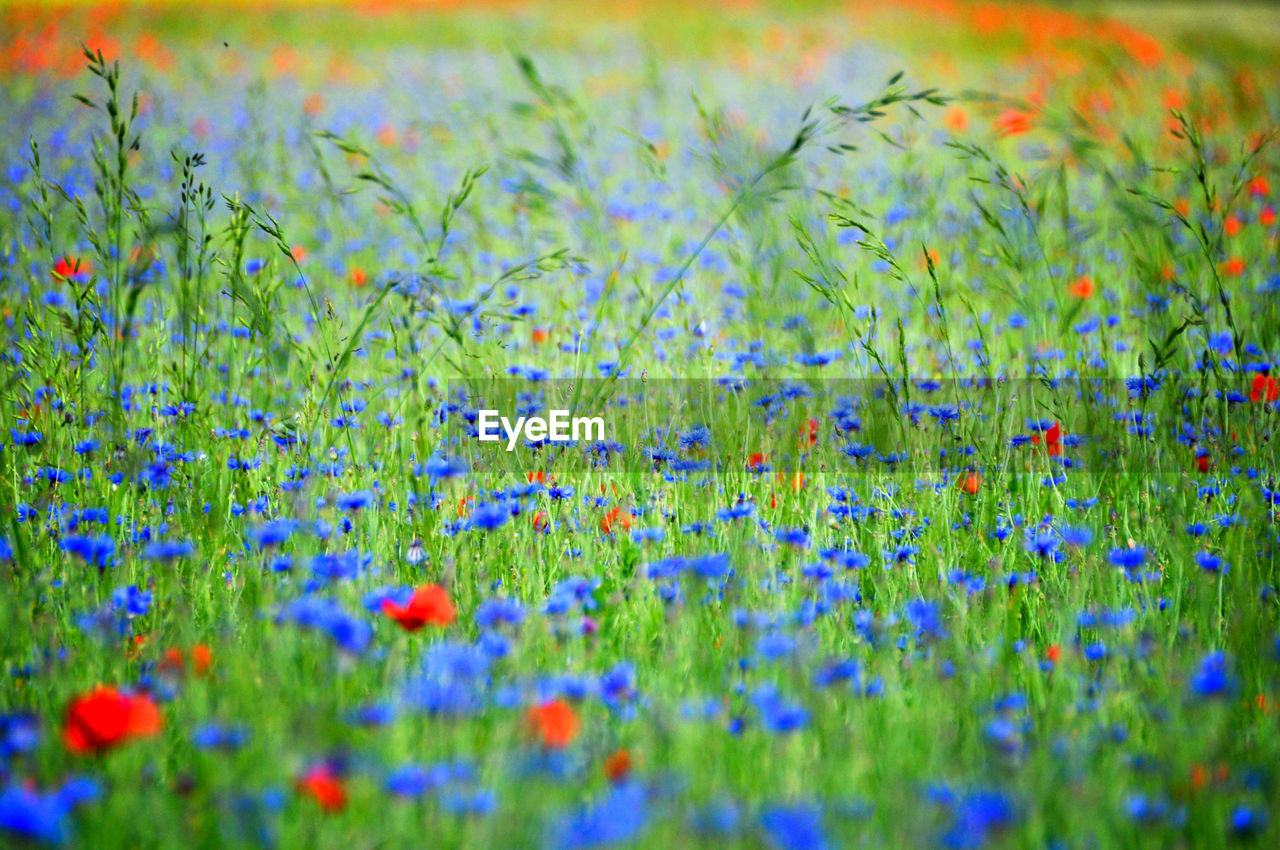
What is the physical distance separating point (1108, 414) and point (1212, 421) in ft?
1.30

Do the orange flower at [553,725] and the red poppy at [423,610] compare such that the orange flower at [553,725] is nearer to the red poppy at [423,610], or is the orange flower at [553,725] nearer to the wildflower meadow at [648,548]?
the wildflower meadow at [648,548]

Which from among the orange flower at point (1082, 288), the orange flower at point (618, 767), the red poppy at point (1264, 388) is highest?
the orange flower at point (1082, 288)

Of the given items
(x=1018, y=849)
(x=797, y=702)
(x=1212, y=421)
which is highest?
(x=1212, y=421)

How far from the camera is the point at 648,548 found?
7.16ft

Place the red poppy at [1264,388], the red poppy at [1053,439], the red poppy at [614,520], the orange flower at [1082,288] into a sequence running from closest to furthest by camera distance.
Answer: the red poppy at [614,520], the red poppy at [1053,439], the red poppy at [1264,388], the orange flower at [1082,288]

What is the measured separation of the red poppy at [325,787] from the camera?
111 centimetres

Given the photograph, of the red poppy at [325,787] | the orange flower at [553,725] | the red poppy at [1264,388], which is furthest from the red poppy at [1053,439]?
the red poppy at [325,787]

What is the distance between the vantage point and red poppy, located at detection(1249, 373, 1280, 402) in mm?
2781

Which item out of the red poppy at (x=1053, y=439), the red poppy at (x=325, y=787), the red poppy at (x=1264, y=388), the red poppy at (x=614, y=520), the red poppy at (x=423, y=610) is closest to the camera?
the red poppy at (x=325, y=787)

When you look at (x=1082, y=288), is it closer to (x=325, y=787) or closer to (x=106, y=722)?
(x=325, y=787)

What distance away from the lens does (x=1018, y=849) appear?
1.28 m

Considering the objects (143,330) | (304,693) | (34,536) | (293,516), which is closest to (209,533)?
(293,516)

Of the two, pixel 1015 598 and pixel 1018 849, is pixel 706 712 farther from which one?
pixel 1015 598

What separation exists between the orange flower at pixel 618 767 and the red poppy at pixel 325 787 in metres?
0.35
